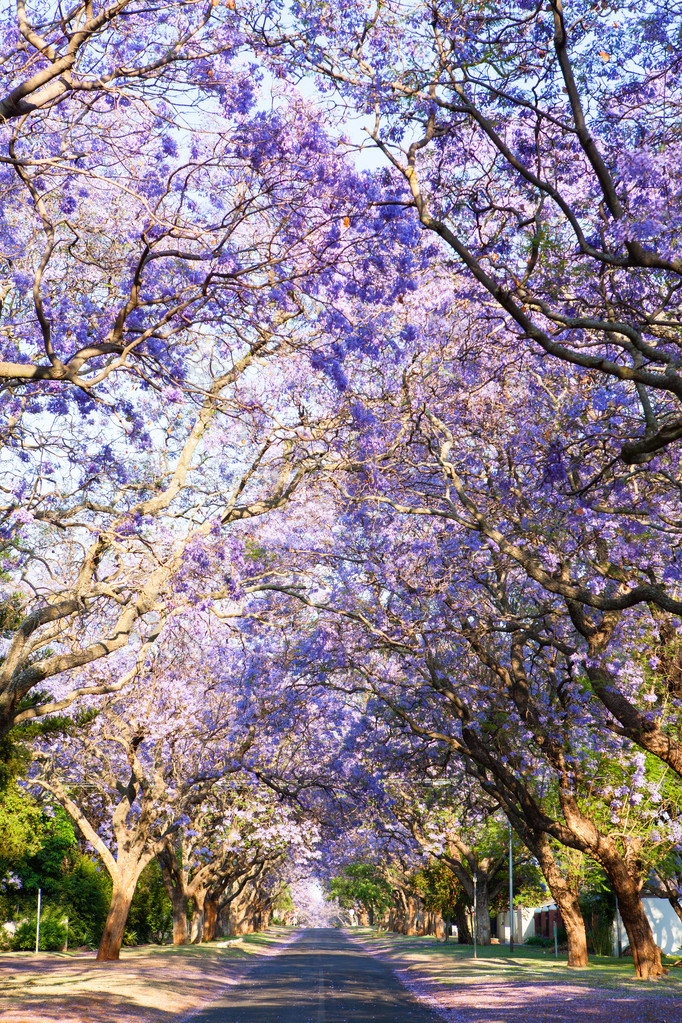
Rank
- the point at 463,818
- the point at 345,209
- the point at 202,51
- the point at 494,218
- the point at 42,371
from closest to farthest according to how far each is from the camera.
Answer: the point at 42,371 < the point at 202,51 < the point at 345,209 < the point at 494,218 < the point at 463,818

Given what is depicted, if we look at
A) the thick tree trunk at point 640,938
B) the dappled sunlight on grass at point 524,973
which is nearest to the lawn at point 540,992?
the dappled sunlight on grass at point 524,973

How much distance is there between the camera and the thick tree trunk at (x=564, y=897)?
1969 centimetres

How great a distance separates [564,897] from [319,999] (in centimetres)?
680

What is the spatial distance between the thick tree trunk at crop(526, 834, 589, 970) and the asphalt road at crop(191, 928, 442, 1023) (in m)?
3.94

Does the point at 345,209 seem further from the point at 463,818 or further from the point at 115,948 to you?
the point at 463,818

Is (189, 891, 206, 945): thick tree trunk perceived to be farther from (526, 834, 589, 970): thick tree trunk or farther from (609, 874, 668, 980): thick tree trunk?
(609, 874, 668, 980): thick tree trunk

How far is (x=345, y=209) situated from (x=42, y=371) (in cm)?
405

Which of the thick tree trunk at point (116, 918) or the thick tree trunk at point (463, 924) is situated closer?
the thick tree trunk at point (116, 918)

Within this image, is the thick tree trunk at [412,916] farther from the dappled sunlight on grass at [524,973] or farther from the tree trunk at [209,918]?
the dappled sunlight on grass at [524,973]

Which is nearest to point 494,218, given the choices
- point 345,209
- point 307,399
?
point 345,209

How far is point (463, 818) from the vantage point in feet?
102

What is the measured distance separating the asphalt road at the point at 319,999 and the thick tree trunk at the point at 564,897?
155 inches

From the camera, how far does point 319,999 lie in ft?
55.3

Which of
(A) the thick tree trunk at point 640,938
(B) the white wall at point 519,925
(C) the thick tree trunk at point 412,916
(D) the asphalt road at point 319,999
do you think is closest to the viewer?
(D) the asphalt road at point 319,999
